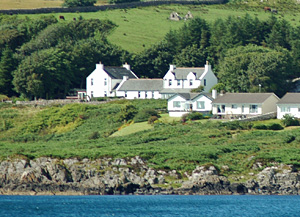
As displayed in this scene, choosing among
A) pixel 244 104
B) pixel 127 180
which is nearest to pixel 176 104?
pixel 244 104

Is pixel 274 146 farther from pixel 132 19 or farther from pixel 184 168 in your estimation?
pixel 132 19

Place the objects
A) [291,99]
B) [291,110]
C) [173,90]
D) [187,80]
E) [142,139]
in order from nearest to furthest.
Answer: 1. [142,139]
2. [291,110]
3. [291,99]
4. [173,90]
5. [187,80]

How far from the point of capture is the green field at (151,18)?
169 m

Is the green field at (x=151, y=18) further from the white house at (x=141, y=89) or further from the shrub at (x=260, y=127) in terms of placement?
the shrub at (x=260, y=127)

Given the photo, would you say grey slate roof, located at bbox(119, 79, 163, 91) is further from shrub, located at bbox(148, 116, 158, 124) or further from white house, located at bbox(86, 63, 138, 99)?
shrub, located at bbox(148, 116, 158, 124)

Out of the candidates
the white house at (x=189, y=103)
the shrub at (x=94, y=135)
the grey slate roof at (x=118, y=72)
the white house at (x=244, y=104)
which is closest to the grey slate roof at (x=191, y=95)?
the white house at (x=189, y=103)

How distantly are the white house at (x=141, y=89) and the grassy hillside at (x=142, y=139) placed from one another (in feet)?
27.2

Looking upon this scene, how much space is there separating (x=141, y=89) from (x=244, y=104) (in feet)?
87.8

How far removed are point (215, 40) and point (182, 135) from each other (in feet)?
166

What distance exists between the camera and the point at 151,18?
606 feet

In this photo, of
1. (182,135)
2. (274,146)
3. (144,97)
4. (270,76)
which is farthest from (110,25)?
(274,146)

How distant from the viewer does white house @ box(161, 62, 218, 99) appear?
134 metres

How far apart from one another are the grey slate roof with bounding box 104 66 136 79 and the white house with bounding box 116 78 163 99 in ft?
11.0

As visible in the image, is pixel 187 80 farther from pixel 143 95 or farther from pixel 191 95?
pixel 191 95
